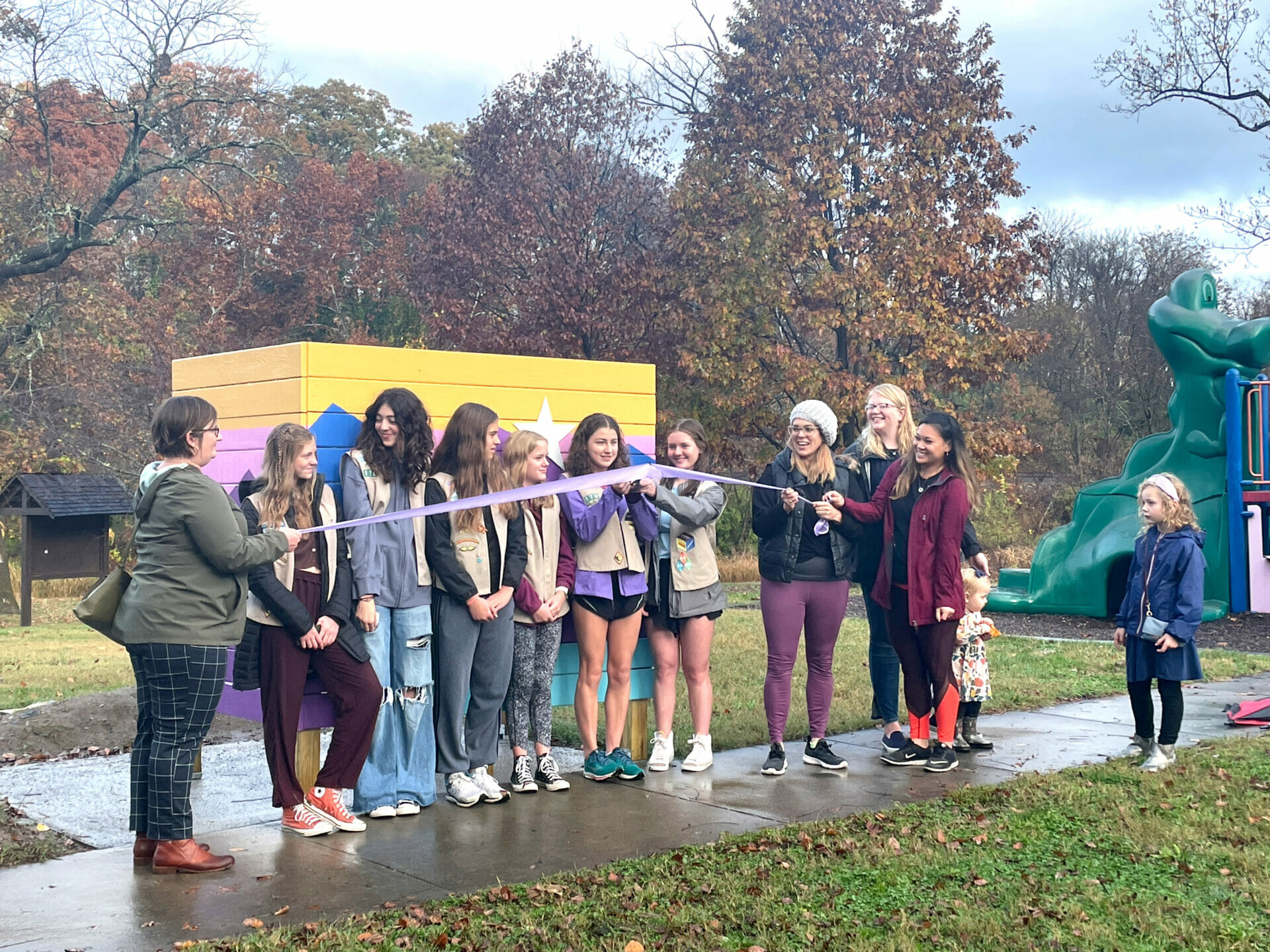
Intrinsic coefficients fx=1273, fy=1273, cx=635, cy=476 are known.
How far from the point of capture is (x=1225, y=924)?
14.1 feet

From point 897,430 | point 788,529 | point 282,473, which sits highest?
point 897,430

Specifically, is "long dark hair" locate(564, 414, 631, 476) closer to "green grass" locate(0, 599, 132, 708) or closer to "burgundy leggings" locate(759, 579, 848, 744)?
"burgundy leggings" locate(759, 579, 848, 744)

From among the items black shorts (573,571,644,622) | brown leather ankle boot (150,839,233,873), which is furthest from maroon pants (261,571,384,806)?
black shorts (573,571,644,622)

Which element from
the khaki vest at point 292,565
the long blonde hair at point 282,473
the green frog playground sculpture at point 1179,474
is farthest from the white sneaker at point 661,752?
the green frog playground sculpture at point 1179,474

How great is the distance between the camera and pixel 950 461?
6.83m

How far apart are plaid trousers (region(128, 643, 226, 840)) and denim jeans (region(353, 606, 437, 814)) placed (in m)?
0.96

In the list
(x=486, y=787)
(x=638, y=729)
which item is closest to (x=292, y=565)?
(x=486, y=787)

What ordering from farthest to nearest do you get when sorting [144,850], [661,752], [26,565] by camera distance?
[26,565], [661,752], [144,850]

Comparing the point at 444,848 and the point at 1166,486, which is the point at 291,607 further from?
the point at 1166,486

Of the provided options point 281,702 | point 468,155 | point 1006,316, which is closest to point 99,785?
point 281,702

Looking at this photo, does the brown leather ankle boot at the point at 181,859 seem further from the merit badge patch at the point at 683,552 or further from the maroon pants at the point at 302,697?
the merit badge patch at the point at 683,552

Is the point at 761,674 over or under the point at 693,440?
under

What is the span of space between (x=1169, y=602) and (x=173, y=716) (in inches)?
193

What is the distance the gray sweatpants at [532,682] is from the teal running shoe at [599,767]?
0.82ft
